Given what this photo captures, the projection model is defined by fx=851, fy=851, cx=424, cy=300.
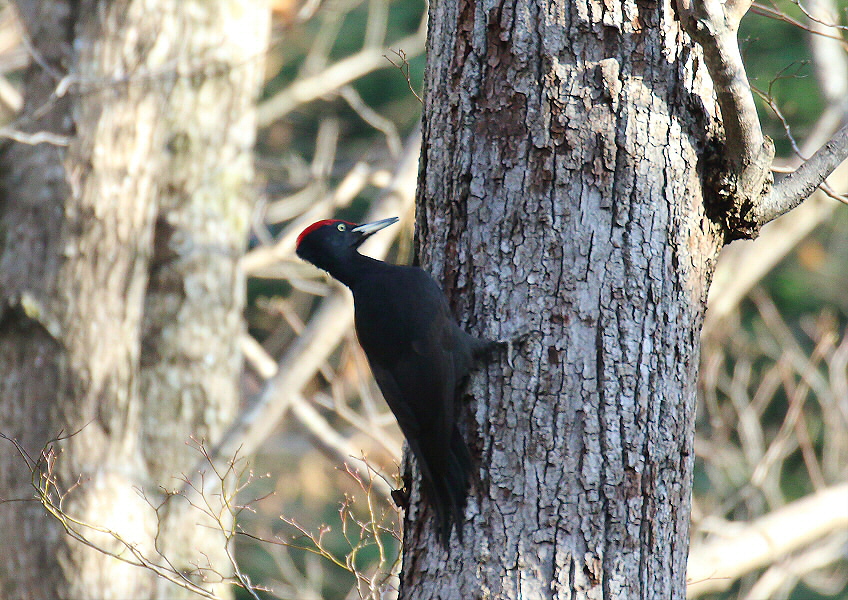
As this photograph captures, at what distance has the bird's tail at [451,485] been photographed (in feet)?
7.07

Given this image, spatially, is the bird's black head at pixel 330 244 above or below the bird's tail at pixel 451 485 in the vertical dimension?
above

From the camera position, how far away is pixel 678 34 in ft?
7.29

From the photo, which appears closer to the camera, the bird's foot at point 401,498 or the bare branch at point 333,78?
the bird's foot at point 401,498

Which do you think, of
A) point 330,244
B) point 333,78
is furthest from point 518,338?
point 333,78

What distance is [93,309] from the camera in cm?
409

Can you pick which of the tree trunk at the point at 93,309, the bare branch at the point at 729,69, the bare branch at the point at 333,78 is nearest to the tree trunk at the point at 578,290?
the bare branch at the point at 729,69

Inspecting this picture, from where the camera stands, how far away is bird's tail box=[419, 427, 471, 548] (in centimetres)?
215

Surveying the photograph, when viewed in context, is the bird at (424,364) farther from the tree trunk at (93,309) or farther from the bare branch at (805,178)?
the tree trunk at (93,309)

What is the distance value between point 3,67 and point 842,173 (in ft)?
17.7

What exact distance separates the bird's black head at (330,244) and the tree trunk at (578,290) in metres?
0.83

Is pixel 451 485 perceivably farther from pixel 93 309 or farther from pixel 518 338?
pixel 93 309

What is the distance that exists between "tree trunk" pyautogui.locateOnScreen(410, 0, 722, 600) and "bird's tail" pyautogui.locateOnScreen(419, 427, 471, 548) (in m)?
0.03

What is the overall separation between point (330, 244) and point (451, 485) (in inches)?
47.5

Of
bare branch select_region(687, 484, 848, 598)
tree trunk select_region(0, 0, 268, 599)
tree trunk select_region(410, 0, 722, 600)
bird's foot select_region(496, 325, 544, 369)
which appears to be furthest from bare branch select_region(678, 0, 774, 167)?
tree trunk select_region(0, 0, 268, 599)
